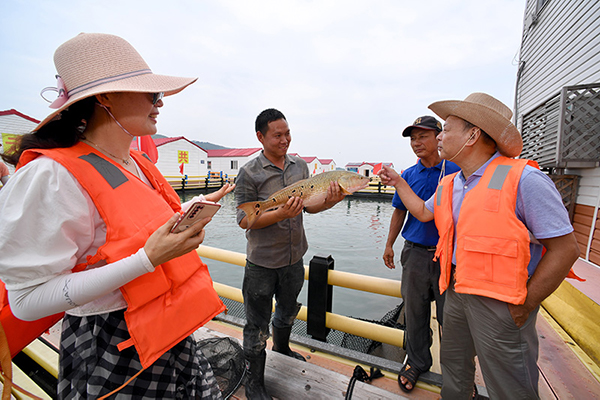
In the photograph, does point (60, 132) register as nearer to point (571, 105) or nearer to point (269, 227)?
point (269, 227)

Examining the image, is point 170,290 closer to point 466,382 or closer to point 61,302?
point 61,302

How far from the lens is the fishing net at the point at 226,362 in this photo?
8.00ft

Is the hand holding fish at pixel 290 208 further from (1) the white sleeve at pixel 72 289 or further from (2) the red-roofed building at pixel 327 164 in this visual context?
(2) the red-roofed building at pixel 327 164

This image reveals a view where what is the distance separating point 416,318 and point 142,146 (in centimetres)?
570

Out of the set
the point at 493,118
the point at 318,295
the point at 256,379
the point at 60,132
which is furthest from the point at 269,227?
the point at 493,118

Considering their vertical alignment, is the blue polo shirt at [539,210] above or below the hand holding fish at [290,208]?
above

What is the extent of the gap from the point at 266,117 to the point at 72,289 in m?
2.12

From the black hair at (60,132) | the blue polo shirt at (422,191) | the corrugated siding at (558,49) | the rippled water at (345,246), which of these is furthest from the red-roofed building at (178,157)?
the black hair at (60,132)

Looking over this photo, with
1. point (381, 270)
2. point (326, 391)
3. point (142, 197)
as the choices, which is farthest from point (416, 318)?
point (381, 270)

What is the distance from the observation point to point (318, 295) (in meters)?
3.36

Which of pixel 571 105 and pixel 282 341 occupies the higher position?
pixel 571 105

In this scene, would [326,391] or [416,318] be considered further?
[416,318]

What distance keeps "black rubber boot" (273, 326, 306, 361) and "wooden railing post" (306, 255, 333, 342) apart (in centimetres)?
50

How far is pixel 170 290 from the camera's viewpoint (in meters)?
1.42
